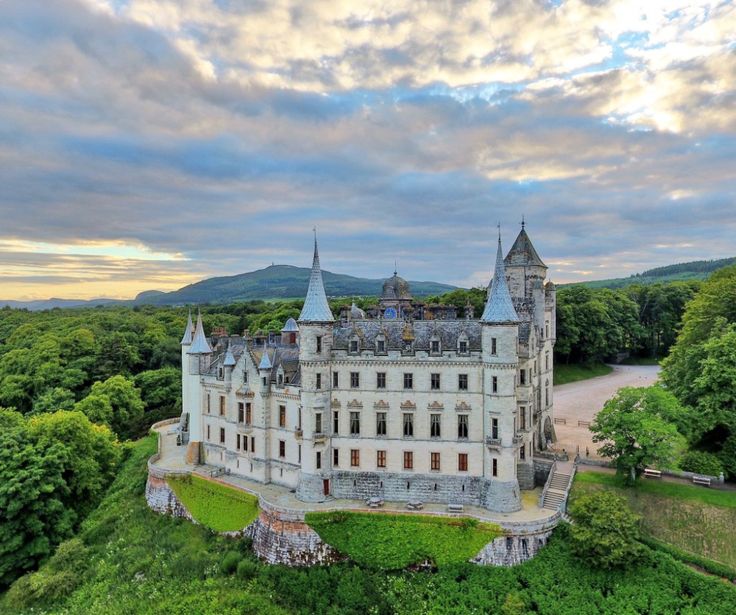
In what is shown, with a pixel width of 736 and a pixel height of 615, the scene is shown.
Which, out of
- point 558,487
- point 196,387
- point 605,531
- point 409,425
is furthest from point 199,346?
point 605,531

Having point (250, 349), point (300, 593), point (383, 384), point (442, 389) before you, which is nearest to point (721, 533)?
point (442, 389)

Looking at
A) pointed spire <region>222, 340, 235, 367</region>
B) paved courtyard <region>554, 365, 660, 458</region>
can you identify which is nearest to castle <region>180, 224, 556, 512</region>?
pointed spire <region>222, 340, 235, 367</region>

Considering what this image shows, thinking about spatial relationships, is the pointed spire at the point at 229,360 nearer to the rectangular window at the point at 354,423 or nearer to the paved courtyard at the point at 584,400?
the rectangular window at the point at 354,423

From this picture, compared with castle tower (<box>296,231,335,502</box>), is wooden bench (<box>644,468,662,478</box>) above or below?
below

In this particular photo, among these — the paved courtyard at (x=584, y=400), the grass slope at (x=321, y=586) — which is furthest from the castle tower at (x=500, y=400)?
the paved courtyard at (x=584, y=400)

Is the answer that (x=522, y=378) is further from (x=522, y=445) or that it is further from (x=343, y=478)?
(x=343, y=478)

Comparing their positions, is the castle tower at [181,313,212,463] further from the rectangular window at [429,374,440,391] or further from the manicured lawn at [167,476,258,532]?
the rectangular window at [429,374,440,391]
